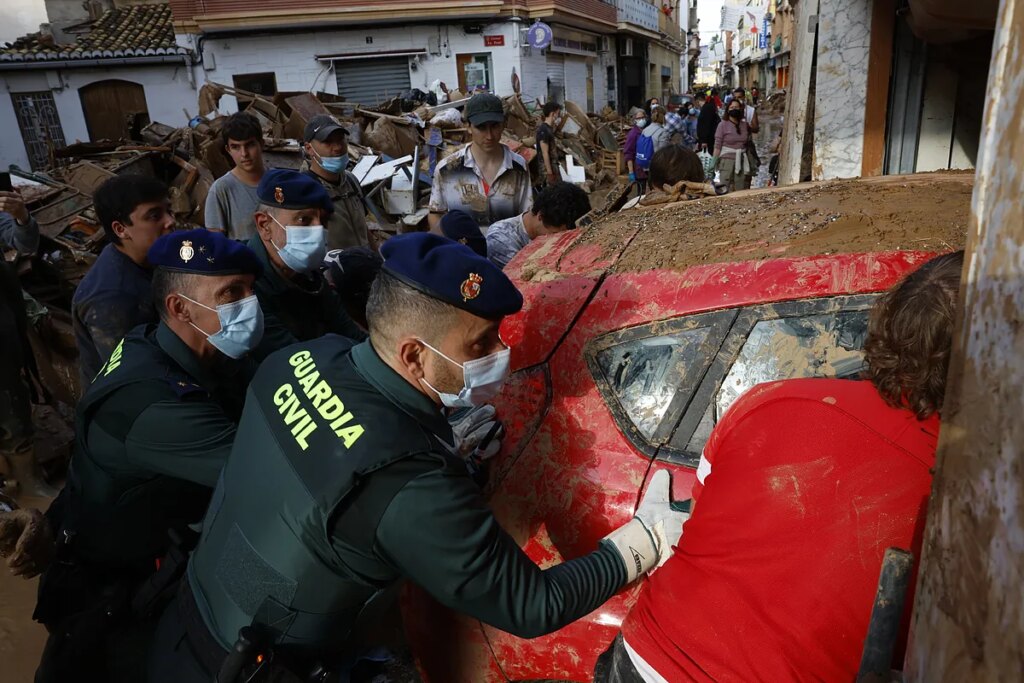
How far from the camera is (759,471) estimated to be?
1198mm

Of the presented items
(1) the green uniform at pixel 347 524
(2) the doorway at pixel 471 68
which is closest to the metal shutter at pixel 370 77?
(2) the doorway at pixel 471 68

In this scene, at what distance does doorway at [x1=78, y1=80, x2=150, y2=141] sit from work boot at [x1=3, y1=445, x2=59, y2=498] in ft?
59.0

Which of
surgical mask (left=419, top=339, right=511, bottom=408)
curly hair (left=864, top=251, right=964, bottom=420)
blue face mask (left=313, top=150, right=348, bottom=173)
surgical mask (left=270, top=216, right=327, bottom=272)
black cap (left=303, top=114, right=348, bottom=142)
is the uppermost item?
black cap (left=303, top=114, right=348, bottom=142)

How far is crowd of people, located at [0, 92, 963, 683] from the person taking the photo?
3.83ft

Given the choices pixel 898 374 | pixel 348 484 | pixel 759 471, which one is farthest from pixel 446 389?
pixel 898 374

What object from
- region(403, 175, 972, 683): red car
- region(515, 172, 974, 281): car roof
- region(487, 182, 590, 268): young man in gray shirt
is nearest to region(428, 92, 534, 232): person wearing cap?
region(487, 182, 590, 268): young man in gray shirt

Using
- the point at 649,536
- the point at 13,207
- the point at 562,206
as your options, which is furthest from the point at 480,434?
the point at 13,207

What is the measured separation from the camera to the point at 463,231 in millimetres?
3555

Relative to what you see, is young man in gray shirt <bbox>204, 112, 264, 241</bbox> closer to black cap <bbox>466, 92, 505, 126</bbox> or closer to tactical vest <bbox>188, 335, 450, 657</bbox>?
black cap <bbox>466, 92, 505, 126</bbox>

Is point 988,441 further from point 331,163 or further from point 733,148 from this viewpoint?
point 733,148

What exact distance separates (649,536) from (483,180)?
11.1 ft

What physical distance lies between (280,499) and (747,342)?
1.19 metres

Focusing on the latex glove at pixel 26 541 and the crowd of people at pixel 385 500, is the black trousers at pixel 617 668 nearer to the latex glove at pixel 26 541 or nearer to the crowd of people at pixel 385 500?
the crowd of people at pixel 385 500

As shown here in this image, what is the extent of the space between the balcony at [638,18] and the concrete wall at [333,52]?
10.2 m
